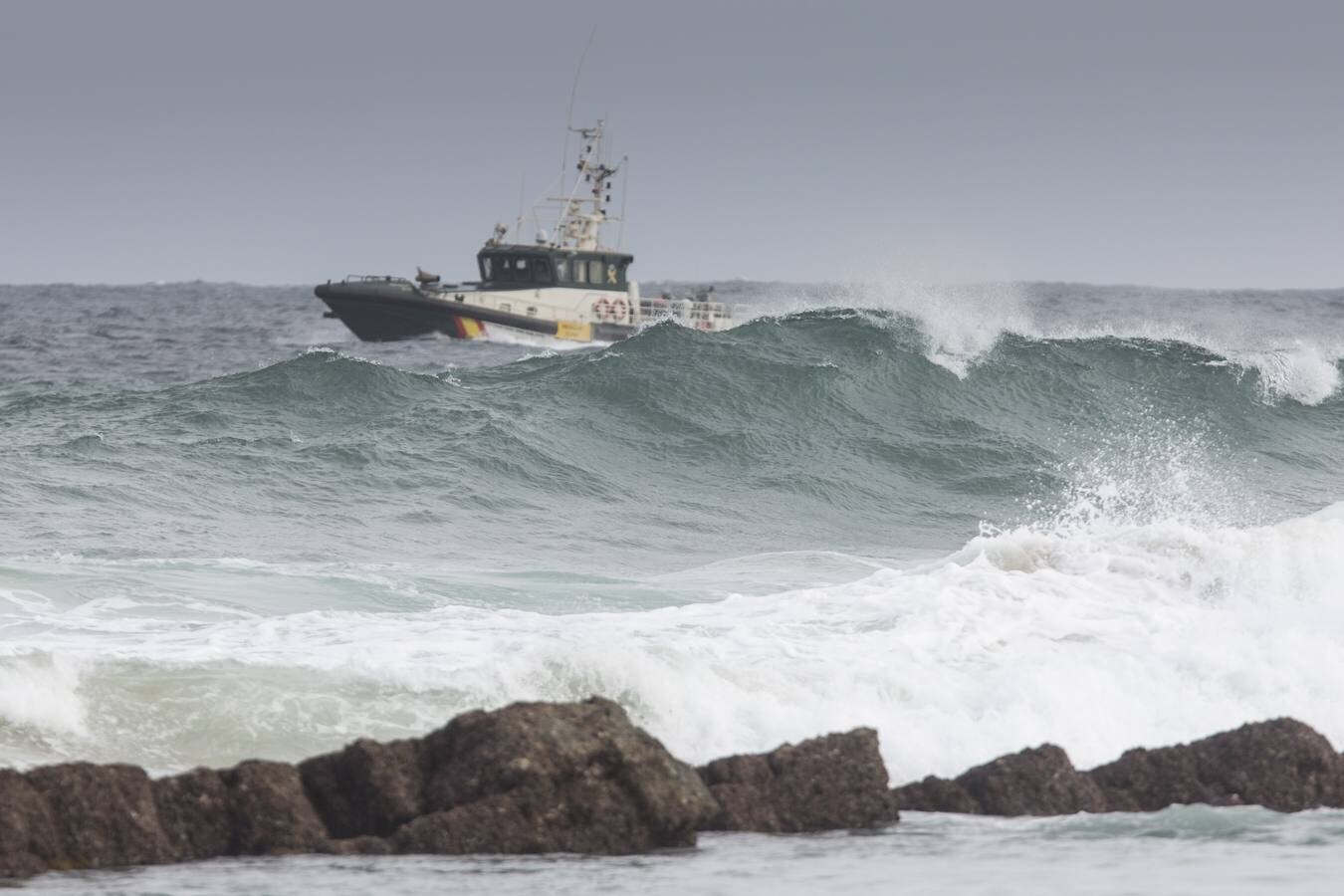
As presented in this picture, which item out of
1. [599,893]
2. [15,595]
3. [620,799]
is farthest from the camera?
[15,595]

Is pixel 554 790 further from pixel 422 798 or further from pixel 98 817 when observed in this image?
pixel 98 817

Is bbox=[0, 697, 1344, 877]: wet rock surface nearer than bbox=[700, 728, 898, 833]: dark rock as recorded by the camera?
Yes

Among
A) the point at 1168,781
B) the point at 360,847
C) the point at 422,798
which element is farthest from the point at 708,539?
the point at 360,847

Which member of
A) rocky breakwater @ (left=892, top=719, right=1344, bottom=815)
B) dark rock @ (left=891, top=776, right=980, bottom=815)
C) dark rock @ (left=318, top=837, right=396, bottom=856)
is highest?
rocky breakwater @ (left=892, top=719, right=1344, bottom=815)

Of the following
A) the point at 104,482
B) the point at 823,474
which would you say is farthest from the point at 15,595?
the point at 823,474

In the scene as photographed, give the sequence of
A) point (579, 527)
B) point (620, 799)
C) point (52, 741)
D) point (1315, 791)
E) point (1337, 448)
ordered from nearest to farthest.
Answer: point (620, 799) < point (1315, 791) < point (52, 741) < point (579, 527) < point (1337, 448)

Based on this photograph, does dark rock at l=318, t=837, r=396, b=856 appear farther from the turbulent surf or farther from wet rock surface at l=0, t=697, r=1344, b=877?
the turbulent surf

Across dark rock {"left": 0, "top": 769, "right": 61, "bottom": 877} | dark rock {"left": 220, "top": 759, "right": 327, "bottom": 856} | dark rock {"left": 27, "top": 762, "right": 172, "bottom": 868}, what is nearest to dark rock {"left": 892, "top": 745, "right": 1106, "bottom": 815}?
dark rock {"left": 220, "top": 759, "right": 327, "bottom": 856}

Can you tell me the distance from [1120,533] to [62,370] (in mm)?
23037

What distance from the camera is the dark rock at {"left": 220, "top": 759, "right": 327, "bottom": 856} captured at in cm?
527

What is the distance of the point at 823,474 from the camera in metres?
19.0

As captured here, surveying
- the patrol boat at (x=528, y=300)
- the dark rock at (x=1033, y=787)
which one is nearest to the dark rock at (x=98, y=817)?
the dark rock at (x=1033, y=787)

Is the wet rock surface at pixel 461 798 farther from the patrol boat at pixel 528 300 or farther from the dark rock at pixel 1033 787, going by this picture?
the patrol boat at pixel 528 300

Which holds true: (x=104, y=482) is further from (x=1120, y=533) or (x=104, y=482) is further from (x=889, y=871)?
(x=889, y=871)
